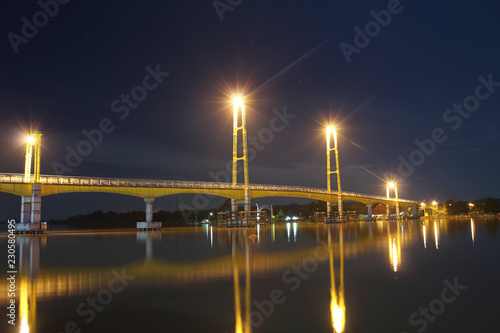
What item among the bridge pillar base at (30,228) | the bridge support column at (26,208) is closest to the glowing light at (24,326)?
the bridge pillar base at (30,228)

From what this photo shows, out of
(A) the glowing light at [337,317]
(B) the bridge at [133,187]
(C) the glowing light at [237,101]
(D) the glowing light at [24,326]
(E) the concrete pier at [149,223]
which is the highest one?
(C) the glowing light at [237,101]

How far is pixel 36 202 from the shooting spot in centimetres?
4959

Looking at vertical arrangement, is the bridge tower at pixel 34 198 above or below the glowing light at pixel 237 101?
below

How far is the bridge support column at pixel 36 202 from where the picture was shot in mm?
49281

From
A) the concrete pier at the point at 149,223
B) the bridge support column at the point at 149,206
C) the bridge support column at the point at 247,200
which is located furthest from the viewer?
the bridge support column at the point at 247,200

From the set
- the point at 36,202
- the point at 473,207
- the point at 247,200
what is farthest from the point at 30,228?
the point at 473,207

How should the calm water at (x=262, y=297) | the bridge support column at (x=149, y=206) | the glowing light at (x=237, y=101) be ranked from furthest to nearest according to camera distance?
the glowing light at (x=237, y=101) → the bridge support column at (x=149, y=206) → the calm water at (x=262, y=297)

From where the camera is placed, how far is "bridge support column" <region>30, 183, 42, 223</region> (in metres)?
49.3

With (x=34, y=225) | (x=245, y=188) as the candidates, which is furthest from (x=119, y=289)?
(x=245, y=188)

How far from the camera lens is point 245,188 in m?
71.2

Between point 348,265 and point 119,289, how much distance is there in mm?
8260

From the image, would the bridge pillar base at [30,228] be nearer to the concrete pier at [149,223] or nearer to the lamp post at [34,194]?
the lamp post at [34,194]

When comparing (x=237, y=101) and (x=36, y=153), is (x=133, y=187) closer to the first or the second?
(x=36, y=153)

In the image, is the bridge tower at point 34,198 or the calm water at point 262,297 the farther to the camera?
the bridge tower at point 34,198
